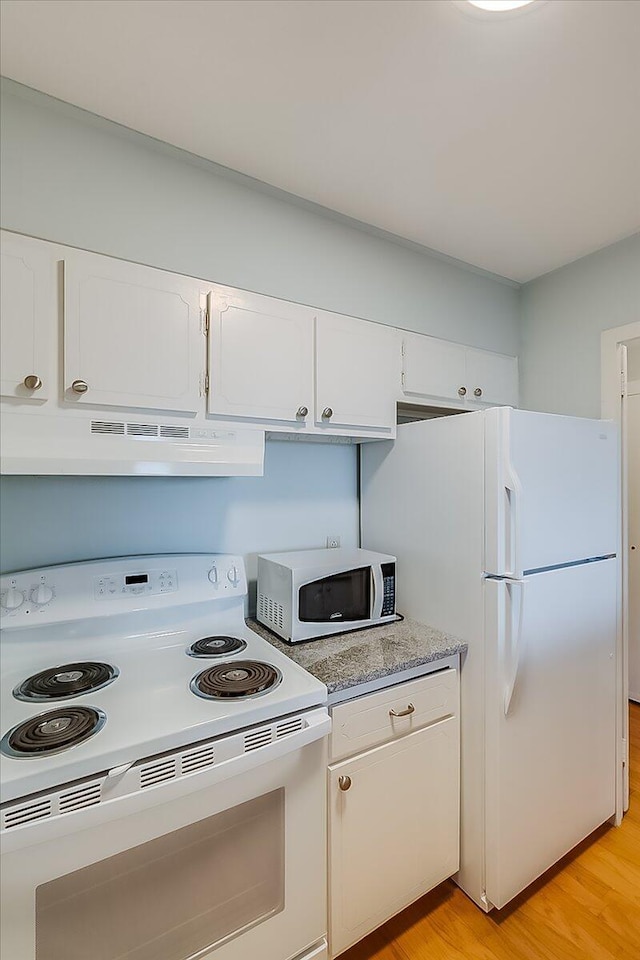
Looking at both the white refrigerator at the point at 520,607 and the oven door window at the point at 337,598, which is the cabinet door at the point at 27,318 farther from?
the white refrigerator at the point at 520,607

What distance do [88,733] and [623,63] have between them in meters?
2.13

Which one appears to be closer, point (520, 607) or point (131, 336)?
point (131, 336)

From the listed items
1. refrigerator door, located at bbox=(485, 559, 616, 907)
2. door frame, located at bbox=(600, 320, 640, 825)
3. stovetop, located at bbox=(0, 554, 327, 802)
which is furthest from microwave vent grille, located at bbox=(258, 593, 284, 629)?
door frame, located at bbox=(600, 320, 640, 825)

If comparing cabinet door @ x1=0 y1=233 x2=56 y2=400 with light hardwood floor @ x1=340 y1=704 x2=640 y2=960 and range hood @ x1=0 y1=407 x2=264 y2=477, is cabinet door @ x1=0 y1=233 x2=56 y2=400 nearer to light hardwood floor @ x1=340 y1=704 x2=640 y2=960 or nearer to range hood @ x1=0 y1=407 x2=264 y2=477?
range hood @ x1=0 y1=407 x2=264 y2=477

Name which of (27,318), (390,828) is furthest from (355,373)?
(390,828)

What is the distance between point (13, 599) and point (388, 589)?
1261 mm

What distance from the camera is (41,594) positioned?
1.37 meters

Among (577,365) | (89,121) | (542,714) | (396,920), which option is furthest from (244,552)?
(577,365)

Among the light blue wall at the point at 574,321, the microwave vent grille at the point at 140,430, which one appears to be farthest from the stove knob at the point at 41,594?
the light blue wall at the point at 574,321

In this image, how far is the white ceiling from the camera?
3.58ft

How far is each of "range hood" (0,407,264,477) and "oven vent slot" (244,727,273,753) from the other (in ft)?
2.39

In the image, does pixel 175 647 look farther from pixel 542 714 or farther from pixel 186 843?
pixel 542 714

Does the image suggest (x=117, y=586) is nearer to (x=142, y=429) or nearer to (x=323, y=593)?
(x=142, y=429)

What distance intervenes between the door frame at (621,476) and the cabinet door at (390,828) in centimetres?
92
